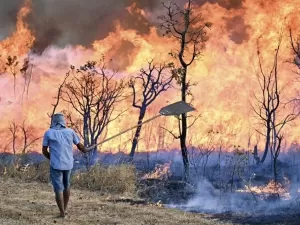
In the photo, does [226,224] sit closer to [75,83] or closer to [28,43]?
[75,83]

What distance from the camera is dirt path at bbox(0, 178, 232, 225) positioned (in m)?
9.52

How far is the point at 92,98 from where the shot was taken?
83.1 feet

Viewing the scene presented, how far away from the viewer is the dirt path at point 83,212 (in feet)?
31.2

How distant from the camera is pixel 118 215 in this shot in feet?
34.7

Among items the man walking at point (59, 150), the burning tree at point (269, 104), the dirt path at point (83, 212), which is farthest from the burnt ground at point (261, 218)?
the burning tree at point (269, 104)

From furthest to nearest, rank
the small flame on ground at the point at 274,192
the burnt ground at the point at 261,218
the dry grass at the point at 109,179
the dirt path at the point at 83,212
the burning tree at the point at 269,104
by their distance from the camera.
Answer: the burning tree at the point at 269,104 → the dry grass at the point at 109,179 → the small flame on ground at the point at 274,192 → the burnt ground at the point at 261,218 → the dirt path at the point at 83,212

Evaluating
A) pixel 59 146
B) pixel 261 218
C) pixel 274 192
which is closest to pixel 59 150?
pixel 59 146

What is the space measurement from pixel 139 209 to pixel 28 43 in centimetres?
1751

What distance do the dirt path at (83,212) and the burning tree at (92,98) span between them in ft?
37.3

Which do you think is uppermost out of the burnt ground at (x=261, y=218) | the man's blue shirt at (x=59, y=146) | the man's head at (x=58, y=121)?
the man's head at (x=58, y=121)

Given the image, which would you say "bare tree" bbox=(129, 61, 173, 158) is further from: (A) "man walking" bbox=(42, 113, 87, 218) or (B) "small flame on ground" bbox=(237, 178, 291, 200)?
(A) "man walking" bbox=(42, 113, 87, 218)

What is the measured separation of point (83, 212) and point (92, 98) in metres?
15.0

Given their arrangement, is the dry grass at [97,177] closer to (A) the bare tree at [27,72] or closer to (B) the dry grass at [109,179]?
(B) the dry grass at [109,179]

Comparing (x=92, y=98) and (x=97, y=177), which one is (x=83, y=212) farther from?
(x=92, y=98)
